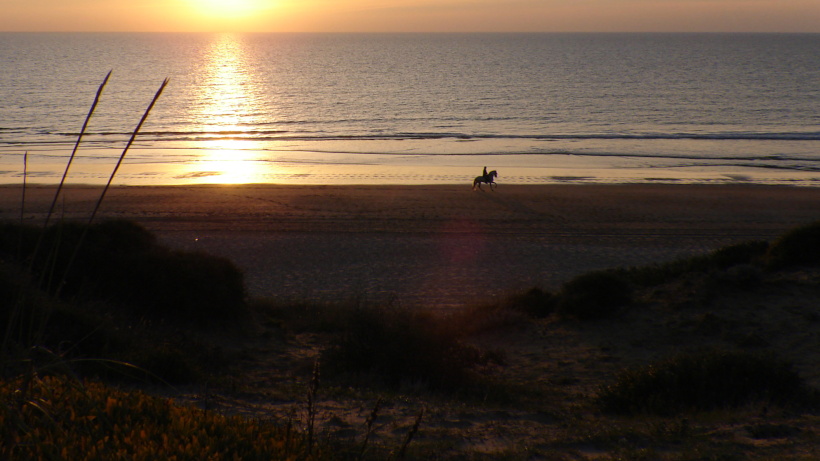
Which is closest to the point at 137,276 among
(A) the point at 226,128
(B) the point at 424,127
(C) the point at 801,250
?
(C) the point at 801,250

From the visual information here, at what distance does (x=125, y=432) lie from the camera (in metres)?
3.16

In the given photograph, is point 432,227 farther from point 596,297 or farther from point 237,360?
point 237,360

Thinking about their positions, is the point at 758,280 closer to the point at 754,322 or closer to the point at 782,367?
the point at 754,322

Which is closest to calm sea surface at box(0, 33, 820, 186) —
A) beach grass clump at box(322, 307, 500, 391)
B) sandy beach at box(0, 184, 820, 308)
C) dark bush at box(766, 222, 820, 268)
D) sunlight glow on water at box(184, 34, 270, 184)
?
sunlight glow on water at box(184, 34, 270, 184)

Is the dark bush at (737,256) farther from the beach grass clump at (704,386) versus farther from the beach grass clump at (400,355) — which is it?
the beach grass clump at (400,355)

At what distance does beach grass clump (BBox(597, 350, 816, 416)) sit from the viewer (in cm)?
634

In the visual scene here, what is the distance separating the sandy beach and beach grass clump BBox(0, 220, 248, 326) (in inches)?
95.2

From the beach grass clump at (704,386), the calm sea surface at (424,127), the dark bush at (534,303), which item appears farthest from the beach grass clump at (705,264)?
the calm sea surface at (424,127)

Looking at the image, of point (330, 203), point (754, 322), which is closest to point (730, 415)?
point (754, 322)

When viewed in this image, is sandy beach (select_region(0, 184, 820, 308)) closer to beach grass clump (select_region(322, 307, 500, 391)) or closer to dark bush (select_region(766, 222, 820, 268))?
beach grass clump (select_region(322, 307, 500, 391))

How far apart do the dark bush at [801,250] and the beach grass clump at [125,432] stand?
9.41 m

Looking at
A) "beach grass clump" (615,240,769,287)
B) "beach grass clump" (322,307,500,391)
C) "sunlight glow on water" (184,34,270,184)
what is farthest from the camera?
"sunlight glow on water" (184,34,270,184)

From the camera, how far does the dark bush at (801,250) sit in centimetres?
1047

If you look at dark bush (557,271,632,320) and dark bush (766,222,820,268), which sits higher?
dark bush (766,222,820,268)
